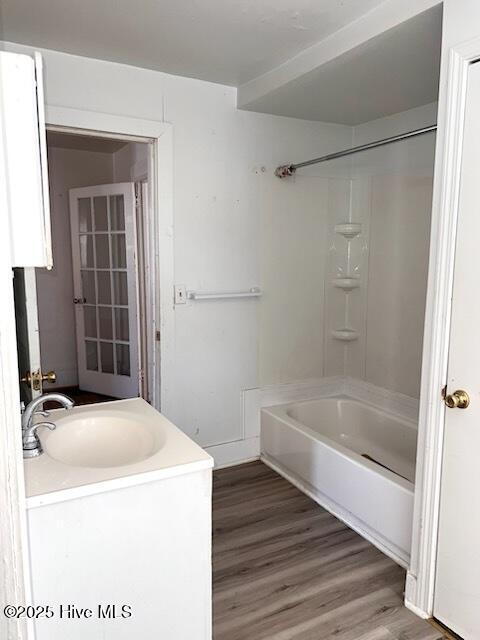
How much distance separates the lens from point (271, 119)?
3.00m

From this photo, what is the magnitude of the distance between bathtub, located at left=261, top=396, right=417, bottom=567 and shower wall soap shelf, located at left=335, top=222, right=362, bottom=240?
1134 mm

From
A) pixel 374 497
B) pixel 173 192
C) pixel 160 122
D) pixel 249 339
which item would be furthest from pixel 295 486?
pixel 160 122

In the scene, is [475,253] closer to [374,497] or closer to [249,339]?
[374,497]

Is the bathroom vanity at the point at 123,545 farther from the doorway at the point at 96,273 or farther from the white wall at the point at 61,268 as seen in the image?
the white wall at the point at 61,268

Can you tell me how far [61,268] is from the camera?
4.69m

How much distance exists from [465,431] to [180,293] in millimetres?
1691

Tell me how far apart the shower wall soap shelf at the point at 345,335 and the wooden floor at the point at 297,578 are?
3.71 ft

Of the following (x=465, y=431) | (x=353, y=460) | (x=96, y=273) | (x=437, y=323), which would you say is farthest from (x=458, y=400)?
(x=96, y=273)

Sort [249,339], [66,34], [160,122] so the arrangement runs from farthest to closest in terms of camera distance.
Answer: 1. [249,339]
2. [160,122]
3. [66,34]

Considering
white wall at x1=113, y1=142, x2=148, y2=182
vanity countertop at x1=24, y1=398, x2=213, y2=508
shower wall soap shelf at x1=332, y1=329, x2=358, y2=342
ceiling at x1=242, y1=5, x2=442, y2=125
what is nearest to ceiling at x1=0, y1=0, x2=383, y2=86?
ceiling at x1=242, y1=5, x2=442, y2=125

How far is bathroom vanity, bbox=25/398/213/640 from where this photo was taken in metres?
1.21

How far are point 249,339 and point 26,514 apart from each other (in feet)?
6.71

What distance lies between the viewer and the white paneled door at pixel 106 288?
4.17m

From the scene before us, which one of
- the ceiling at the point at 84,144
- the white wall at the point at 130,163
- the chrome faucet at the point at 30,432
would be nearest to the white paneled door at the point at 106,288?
the white wall at the point at 130,163
